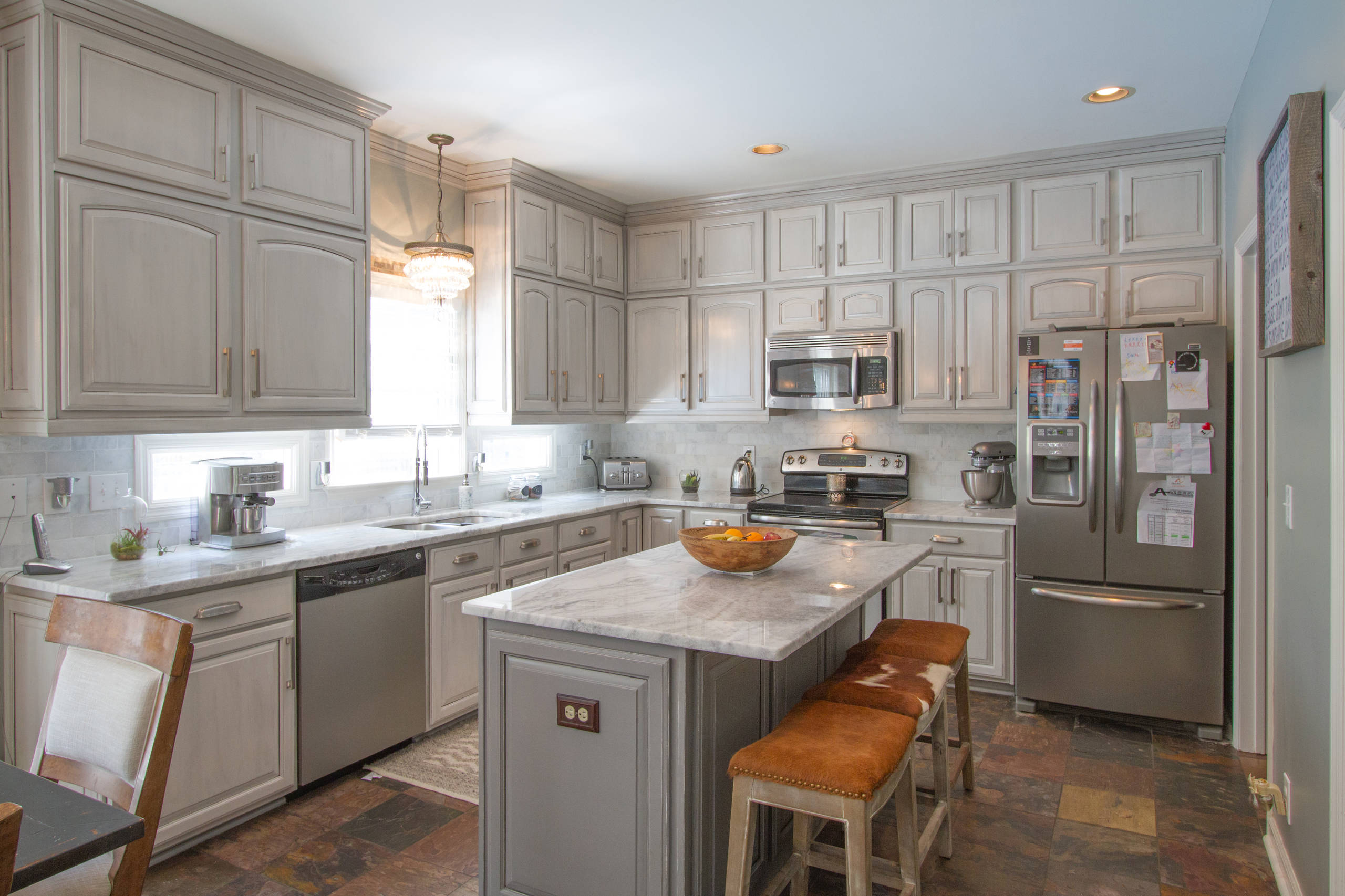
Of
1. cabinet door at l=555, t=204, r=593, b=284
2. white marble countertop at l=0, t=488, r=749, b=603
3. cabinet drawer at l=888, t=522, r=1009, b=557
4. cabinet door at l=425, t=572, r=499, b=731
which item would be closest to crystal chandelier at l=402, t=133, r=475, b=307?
cabinet door at l=555, t=204, r=593, b=284

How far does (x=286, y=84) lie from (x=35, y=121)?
880 mm

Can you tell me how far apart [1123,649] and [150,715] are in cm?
364

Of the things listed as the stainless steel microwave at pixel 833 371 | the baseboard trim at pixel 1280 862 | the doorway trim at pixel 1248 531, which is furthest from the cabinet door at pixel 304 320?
the doorway trim at pixel 1248 531

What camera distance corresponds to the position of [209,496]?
9.82 ft

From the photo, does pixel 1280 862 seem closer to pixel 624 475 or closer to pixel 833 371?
pixel 833 371

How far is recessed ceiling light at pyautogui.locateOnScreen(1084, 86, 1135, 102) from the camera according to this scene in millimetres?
3281

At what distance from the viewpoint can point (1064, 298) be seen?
400 cm

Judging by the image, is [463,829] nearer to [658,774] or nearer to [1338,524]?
[658,774]

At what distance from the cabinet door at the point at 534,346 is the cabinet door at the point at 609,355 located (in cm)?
41

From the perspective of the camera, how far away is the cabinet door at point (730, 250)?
476 centimetres

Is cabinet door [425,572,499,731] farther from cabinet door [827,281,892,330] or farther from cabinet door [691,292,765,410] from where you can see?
cabinet door [827,281,892,330]

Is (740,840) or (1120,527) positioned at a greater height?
(1120,527)

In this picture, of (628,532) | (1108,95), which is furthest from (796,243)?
(628,532)

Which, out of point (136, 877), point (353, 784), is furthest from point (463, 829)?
point (136, 877)
